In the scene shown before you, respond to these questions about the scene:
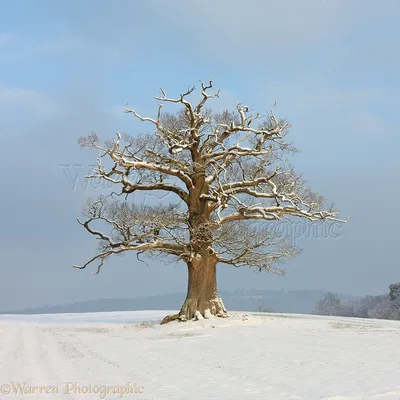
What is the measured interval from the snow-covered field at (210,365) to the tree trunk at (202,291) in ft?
10.7

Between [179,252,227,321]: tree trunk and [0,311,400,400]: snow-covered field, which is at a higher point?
[179,252,227,321]: tree trunk

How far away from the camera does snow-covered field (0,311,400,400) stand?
24.2 ft

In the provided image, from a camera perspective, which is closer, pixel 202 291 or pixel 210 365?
pixel 210 365

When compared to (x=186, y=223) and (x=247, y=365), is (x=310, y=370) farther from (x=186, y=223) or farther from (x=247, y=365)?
(x=186, y=223)

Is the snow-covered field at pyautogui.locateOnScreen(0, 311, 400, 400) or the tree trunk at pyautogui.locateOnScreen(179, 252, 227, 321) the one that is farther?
the tree trunk at pyautogui.locateOnScreen(179, 252, 227, 321)

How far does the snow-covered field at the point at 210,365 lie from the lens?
7387 millimetres

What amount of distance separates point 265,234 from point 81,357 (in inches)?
431

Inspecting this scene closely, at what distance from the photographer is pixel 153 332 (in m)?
16.9

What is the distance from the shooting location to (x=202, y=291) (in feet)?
63.3

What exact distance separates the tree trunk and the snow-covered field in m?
3.25

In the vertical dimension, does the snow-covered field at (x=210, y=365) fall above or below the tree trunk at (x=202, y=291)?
below

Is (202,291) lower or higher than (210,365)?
higher

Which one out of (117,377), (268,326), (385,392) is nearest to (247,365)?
(117,377)

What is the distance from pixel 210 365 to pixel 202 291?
9670 mm
